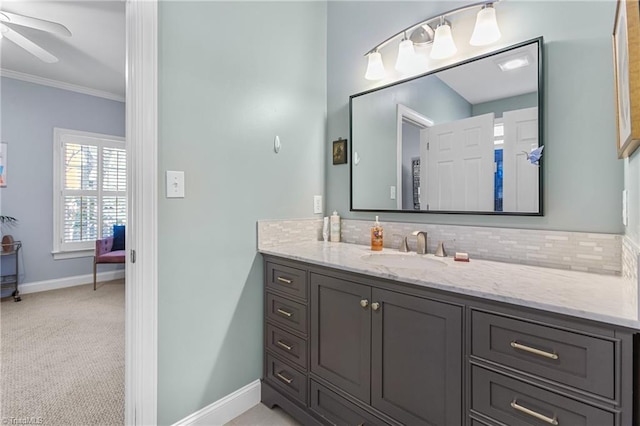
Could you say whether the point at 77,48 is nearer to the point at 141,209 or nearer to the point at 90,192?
the point at 90,192

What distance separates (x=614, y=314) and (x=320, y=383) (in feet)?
3.89

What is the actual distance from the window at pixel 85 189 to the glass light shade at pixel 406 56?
4.48 meters

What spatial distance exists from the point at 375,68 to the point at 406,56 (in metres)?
0.22

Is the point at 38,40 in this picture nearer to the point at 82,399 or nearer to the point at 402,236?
the point at 82,399

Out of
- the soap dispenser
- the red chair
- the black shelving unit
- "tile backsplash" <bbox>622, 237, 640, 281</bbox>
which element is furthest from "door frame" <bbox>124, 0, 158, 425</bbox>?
the black shelving unit

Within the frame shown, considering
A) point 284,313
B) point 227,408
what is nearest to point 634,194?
point 284,313

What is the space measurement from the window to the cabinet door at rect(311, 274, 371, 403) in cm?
430

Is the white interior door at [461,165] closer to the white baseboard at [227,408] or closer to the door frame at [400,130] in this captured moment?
the door frame at [400,130]

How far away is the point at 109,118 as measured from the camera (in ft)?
14.7

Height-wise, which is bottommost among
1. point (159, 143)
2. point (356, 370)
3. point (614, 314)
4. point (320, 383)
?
point (320, 383)

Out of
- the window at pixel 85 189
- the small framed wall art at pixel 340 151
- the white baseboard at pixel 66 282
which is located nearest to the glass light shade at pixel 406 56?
the small framed wall art at pixel 340 151

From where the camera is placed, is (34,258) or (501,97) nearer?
(501,97)

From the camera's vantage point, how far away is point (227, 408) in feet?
5.33

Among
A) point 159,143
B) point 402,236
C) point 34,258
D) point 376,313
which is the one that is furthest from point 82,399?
point 34,258
